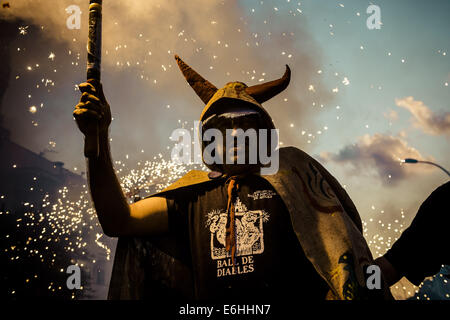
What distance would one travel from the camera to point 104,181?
2.69 metres

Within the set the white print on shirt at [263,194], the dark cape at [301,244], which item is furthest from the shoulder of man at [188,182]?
the white print on shirt at [263,194]

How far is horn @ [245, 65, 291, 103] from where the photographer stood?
3732mm

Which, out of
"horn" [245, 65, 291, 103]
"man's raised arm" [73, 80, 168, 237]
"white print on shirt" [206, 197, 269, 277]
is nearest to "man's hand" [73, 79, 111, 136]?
"man's raised arm" [73, 80, 168, 237]

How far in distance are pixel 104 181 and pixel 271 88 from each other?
2.31 meters

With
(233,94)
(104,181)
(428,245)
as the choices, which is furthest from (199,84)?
(428,245)

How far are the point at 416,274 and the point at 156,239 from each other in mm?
2748

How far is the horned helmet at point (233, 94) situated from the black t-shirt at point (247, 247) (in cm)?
71

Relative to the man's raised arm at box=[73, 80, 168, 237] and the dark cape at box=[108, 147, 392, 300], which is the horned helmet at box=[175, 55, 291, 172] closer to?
the dark cape at box=[108, 147, 392, 300]

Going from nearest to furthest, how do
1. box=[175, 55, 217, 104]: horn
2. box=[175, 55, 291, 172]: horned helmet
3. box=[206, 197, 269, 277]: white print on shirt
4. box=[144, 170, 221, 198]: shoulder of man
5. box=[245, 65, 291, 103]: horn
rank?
1. box=[206, 197, 269, 277]: white print on shirt
2. box=[144, 170, 221, 198]: shoulder of man
3. box=[175, 55, 291, 172]: horned helmet
4. box=[245, 65, 291, 103]: horn
5. box=[175, 55, 217, 104]: horn

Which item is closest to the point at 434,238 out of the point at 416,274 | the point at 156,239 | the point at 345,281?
the point at 416,274

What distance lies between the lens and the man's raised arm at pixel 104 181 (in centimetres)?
250
